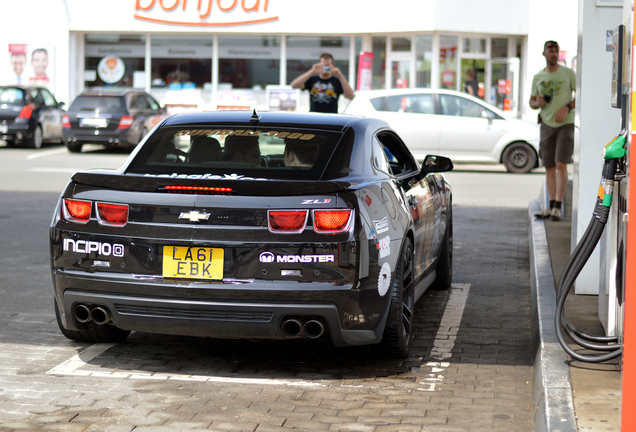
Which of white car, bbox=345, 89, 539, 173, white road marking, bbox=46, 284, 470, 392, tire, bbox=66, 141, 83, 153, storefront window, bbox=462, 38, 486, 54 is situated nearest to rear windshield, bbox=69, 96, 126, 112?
tire, bbox=66, 141, 83, 153

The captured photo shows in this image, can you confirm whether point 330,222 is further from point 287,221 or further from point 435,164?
point 435,164

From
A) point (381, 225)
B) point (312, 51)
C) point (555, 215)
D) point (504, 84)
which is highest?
point (312, 51)

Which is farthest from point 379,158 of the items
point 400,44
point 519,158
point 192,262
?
point 400,44

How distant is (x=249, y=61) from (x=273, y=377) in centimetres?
2552

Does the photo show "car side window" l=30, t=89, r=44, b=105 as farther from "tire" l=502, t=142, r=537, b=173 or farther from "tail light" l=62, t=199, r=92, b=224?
"tail light" l=62, t=199, r=92, b=224

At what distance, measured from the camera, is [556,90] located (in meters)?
10.1

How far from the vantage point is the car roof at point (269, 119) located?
5.59m

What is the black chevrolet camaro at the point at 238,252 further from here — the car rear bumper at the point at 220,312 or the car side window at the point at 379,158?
the car side window at the point at 379,158

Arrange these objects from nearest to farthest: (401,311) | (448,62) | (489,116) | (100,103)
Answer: (401,311) < (489,116) < (100,103) < (448,62)

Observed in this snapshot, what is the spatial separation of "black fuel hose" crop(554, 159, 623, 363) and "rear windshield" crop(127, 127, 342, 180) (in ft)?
4.90

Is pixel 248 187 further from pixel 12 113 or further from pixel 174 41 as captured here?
pixel 174 41

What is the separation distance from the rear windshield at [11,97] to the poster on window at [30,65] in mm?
6794

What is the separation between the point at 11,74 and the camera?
30.2m

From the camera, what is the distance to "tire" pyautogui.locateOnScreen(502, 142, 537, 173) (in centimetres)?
1888
